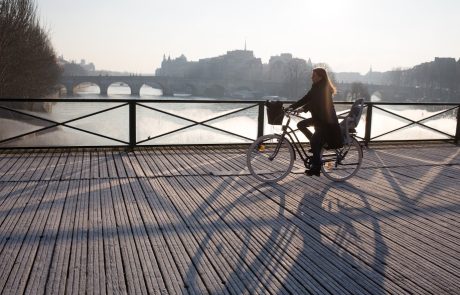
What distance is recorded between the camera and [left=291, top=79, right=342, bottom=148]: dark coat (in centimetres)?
638

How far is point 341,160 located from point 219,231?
309 centimetres

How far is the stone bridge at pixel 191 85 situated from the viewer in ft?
283

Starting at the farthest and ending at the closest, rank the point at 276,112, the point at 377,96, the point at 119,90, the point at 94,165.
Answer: the point at 119,90 < the point at 377,96 < the point at 94,165 < the point at 276,112

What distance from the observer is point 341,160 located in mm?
6938

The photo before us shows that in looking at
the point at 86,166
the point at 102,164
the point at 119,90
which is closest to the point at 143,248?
the point at 86,166

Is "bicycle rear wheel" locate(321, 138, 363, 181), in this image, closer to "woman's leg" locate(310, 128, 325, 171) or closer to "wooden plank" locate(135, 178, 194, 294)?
"woman's leg" locate(310, 128, 325, 171)

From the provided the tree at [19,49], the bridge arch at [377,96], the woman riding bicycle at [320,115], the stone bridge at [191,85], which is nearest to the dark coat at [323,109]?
the woman riding bicycle at [320,115]

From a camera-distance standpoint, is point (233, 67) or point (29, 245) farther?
point (233, 67)

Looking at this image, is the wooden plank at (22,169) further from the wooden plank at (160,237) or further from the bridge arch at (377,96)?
the bridge arch at (377,96)

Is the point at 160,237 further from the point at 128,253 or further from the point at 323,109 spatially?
the point at 323,109

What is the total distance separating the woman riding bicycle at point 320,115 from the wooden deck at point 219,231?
549mm

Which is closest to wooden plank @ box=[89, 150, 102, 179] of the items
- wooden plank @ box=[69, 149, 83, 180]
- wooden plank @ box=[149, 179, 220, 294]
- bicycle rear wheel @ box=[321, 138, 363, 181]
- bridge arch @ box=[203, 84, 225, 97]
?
wooden plank @ box=[69, 149, 83, 180]

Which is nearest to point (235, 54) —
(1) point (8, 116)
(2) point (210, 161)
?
(1) point (8, 116)

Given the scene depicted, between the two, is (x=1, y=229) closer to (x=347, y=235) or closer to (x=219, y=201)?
(x=219, y=201)
